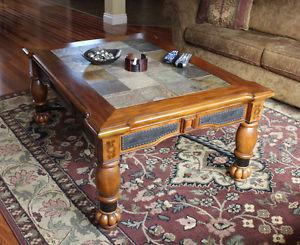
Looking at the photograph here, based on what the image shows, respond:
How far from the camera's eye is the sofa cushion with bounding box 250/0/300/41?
9.87 ft

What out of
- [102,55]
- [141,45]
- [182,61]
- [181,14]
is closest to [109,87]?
[102,55]

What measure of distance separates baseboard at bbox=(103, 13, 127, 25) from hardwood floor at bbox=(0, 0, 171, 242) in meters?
0.10

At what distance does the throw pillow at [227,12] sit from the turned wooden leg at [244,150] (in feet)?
5.07

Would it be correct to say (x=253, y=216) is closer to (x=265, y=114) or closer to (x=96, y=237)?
(x=96, y=237)

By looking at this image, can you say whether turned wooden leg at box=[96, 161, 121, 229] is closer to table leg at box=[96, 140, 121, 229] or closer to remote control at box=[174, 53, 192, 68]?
table leg at box=[96, 140, 121, 229]

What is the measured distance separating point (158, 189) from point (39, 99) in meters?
0.99

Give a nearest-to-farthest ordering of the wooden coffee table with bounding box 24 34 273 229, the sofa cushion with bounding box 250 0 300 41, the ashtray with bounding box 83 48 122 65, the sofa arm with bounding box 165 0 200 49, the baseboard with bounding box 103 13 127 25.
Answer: the wooden coffee table with bounding box 24 34 273 229, the ashtray with bounding box 83 48 122 65, the sofa cushion with bounding box 250 0 300 41, the sofa arm with bounding box 165 0 200 49, the baseboard with bounding box 103 13 127 25

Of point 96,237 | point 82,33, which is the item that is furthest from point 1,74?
point 96,237

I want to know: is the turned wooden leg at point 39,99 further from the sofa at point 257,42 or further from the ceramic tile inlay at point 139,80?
the sofa at point 257,42

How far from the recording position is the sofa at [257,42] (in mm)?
2733

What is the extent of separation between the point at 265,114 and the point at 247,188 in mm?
896

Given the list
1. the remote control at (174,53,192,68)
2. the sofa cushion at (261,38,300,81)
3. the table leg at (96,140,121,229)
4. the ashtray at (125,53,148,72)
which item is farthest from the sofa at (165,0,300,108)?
the table leg at (96,140,121,229)

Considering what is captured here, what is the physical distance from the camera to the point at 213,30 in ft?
10.4

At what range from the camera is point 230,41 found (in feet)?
9.78
